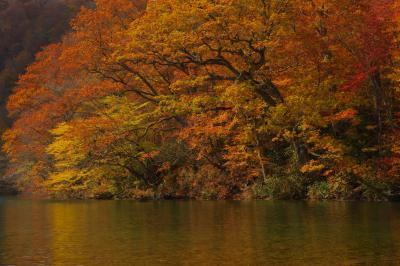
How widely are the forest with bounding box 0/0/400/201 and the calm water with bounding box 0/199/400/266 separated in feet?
22.1

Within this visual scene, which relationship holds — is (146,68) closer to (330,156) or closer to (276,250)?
(330,156)

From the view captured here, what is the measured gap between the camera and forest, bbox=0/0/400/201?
25375mm

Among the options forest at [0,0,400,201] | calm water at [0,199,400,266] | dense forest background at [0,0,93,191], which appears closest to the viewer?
calm water at [0,199,400,266]

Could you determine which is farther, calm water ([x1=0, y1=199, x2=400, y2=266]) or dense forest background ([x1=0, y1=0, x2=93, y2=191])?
dense forest background ([x1=0, y1=0, x2=93, y2=191])

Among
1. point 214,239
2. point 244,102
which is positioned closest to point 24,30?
point 244,102

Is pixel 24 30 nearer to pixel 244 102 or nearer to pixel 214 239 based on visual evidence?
pixel 244 102

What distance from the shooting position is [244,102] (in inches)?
1108

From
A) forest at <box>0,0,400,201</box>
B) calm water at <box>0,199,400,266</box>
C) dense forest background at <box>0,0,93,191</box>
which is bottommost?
calm water at <box>0,199,400,266</box>

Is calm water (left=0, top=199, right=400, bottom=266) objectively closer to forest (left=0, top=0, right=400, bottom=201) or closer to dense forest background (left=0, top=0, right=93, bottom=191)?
forest (left=0, top=0, right=400, bottom=201)

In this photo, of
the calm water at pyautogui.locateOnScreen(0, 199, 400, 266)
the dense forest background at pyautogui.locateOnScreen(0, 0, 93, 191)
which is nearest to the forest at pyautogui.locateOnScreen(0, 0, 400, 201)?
the calm water at pyautogui.locateOnScreen(0, 199, 400, 266)

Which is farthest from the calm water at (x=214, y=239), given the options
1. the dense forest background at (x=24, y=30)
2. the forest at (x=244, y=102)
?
the dense forest background at (x=24, y=30)

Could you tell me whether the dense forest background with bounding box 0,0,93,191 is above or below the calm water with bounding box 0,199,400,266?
above

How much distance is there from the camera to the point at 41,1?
96.1 meters

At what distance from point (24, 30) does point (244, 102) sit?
2727 inches
